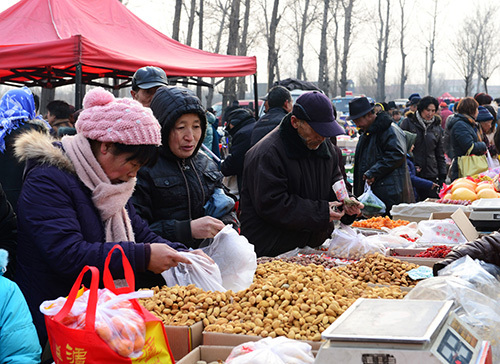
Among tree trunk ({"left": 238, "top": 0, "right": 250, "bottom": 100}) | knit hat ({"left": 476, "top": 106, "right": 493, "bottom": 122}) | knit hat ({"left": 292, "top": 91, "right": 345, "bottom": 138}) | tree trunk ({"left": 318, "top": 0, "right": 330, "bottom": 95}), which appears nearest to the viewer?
knit hat ({"left": 292, "top": 91, "right": 345, "bottom": 138})

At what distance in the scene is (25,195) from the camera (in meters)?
2.27

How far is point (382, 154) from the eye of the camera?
699cm

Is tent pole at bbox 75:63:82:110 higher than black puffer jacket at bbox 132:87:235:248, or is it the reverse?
tent pole at bbox 75:63:82:110

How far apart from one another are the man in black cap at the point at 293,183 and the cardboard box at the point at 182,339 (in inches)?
65.3

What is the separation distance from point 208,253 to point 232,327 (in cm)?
85

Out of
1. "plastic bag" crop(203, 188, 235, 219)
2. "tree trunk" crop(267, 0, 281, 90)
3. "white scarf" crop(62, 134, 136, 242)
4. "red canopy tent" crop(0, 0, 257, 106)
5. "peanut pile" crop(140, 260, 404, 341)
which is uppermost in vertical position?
"tree trunk" crop(267, 0, 281, 90)

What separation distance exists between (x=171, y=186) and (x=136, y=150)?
2.81ft

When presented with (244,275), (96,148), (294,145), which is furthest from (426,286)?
(294,145)

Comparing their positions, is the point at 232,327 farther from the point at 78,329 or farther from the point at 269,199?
the point at 269,199

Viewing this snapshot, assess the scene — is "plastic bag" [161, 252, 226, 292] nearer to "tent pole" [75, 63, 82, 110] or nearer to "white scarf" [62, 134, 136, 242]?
"white scarf" [62, 134, 136, 242]

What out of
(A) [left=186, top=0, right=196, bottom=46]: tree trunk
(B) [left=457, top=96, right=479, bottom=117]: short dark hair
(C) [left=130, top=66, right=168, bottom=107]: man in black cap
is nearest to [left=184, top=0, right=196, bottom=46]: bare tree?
(A) [left=186, top=0, right=196, bottom=46]: tree trunk

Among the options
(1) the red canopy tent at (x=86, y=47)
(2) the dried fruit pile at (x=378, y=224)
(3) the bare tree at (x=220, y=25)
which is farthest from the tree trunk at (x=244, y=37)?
(2) the dried fruit pile at (x=378, y=224)

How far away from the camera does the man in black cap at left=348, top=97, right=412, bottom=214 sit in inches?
270

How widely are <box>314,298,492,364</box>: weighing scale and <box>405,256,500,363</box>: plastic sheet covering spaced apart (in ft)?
0.76
